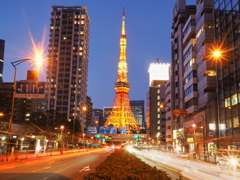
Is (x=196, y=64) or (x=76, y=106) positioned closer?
(x=196, y=64)

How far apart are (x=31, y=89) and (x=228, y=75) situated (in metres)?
37.3

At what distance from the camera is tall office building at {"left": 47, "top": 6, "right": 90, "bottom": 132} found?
529ft

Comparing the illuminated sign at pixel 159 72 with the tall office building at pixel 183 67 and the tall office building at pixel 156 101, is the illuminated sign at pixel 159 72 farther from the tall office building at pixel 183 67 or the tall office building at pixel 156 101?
the tall office building at pixel 183 67

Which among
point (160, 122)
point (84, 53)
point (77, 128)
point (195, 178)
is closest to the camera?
point (195, 178)

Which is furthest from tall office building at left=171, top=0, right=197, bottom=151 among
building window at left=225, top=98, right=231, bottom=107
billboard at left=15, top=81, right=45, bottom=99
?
billboard at left=15, top=81, right=45, bottom=99

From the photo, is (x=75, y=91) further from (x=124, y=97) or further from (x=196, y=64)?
(x=196, y=64)

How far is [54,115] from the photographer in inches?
3760

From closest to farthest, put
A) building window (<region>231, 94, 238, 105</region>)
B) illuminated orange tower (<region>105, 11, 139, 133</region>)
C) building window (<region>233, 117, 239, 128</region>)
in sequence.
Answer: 1. building window (<region>233, 117, 239, 128</region>)
2. building window (<region>231, 94, 238, 105</region>)
3. illuminated orange tower (<region>105, 11, 139, 133</region>)

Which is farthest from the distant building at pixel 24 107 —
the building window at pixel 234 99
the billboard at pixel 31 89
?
the billboard at pixel 31 89

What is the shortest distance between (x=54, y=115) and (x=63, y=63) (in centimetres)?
7767

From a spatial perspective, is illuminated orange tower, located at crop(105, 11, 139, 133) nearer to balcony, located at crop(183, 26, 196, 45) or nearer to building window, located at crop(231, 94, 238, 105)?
balcony, located at crop(183, 26, 196, 45)

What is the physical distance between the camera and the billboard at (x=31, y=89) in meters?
26.0

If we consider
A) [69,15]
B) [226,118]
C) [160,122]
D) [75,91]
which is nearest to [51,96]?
[75,91]

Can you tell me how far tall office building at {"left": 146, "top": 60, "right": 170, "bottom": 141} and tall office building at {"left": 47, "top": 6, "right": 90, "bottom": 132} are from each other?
39584 mm
